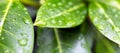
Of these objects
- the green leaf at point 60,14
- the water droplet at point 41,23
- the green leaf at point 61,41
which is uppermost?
the green leaf at point 60,14

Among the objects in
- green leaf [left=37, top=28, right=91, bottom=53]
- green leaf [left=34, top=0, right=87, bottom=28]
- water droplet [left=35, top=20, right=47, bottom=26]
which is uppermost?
green leaf [left=34, top=0, right=87, bottom=28]

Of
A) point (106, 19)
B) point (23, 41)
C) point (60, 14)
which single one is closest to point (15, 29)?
point (23, 41)

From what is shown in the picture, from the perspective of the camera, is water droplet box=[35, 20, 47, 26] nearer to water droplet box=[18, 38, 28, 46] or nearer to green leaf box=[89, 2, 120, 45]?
water droplet box=[18, 38, 28, 46]

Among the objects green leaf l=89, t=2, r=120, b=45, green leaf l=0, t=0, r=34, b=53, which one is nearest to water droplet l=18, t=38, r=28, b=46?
green leaf l=0, t=0, r=34, b=53

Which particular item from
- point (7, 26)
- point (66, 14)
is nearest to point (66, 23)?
point (66, 14)

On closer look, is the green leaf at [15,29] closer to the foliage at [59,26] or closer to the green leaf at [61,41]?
the foliage at [59,26]

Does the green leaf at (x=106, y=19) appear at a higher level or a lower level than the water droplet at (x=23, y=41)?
higher

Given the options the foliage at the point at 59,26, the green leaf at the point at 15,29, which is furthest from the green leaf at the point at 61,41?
the green leaf at the point at 15,29
